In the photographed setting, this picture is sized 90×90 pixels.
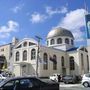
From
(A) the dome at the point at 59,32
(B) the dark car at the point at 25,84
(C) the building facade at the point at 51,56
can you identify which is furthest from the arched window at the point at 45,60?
(B) the dark car at the point at 25,84

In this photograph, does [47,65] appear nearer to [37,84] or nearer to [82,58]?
[82,58]

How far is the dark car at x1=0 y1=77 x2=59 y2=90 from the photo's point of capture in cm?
1071

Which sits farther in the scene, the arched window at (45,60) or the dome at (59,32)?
the dome at (59,32)

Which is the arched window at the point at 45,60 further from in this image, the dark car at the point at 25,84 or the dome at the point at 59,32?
the dark car at the point at 25,84

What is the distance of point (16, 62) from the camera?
55.3 m

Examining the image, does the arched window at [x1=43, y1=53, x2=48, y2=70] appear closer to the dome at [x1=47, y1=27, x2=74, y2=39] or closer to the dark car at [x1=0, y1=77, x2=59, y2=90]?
the dome at [x1=47, y1=27, x2=74, y2=39]

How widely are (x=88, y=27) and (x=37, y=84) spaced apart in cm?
2619

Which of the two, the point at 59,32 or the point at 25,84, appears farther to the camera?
the point at 59,32

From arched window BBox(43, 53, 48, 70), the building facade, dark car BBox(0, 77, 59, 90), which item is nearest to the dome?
the building facade

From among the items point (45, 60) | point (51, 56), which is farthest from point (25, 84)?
point (51, 56)

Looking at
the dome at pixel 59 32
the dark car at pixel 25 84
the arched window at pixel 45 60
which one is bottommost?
the dark car at pixel 25 84

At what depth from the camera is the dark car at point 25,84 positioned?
10711 mm

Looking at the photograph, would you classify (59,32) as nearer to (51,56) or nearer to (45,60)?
(51,56)

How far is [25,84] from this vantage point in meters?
11.0
